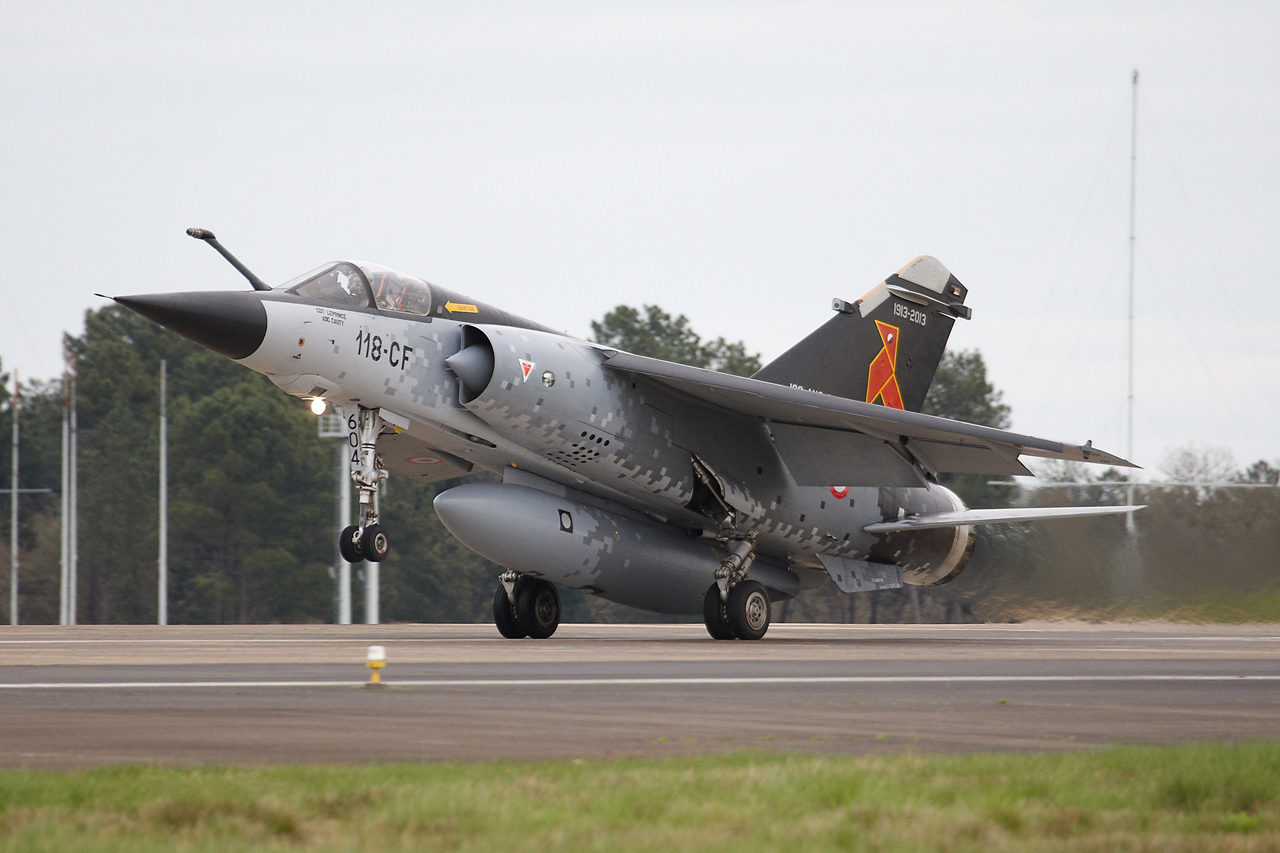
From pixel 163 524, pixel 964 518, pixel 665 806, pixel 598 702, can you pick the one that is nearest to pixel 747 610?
pixel 964 518

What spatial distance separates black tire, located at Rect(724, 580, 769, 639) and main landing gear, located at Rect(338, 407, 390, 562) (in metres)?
4.51

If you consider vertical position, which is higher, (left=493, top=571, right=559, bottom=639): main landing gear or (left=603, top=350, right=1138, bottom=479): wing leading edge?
(left=603, top=350, right=1138, bottom=479): wing leading edge

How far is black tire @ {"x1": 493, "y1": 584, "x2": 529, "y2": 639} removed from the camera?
1789cm

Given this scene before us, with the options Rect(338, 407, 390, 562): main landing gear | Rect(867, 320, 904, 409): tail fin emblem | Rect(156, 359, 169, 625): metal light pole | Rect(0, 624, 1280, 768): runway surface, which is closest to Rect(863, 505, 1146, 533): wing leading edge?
Rect(867, 320, 904, 409): tail fin emblem

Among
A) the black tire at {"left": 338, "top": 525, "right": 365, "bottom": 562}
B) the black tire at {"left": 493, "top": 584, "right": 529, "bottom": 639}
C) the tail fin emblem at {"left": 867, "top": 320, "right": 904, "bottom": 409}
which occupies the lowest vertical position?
the black tire at {"left": 493, "top": 584, "right": 529, "bottom": 639}

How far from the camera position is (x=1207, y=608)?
21.3 meters

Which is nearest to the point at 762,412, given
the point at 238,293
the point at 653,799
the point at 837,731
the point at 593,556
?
the point at 593,556

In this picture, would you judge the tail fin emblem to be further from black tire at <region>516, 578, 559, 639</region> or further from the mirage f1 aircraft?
black tire at <region>516, 578, 559, 639</region>

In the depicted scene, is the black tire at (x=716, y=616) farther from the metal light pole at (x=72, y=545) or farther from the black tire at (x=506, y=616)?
the metal light pole at (x=72, y=545)

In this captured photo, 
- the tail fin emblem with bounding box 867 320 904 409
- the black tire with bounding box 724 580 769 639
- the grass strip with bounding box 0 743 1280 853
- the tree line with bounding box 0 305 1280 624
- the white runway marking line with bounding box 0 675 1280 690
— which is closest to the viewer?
the grass strip with bounding box 0 743 1280 853

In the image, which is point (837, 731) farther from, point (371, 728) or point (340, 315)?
point (340, 315)

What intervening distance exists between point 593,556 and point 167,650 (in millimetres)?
4856

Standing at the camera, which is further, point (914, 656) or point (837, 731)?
point (914, 656)

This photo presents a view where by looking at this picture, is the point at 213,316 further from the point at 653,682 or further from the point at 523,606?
the point at 653,682
